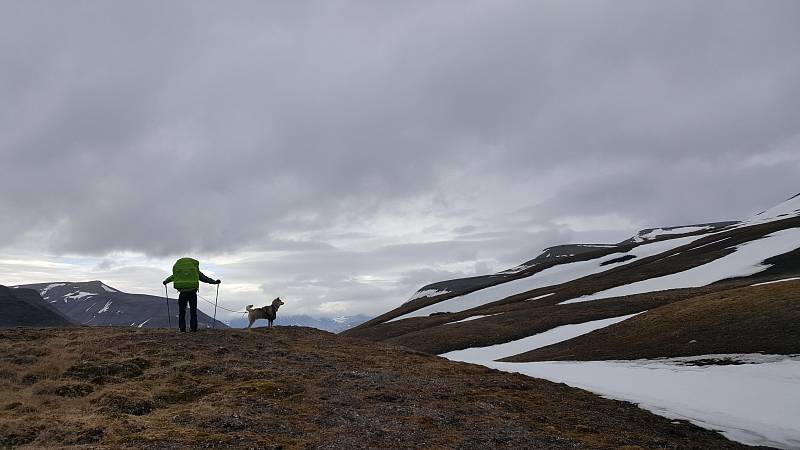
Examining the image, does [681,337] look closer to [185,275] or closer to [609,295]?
[185,275]

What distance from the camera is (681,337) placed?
38.0 meters

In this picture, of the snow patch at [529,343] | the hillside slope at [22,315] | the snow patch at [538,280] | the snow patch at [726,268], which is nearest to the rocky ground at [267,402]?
the snow patch at [529,343]

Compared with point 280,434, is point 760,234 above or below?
above

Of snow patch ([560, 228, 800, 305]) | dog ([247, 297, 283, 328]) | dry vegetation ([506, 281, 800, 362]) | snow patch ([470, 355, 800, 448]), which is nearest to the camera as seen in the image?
snow patch ([470, 355, 800, 448])

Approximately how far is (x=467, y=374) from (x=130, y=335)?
60.1ft

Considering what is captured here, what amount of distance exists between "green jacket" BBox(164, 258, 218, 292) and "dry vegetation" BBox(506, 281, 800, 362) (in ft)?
101

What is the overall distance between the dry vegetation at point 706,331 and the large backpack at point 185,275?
30.8 metres

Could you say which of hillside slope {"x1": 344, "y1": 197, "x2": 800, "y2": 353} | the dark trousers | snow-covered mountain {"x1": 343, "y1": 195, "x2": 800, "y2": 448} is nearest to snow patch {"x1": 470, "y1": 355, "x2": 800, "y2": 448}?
snow-covered mountain {"x1": 343, "y1": 195, "x2": 800, "y2": 448}

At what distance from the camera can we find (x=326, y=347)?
30.2m

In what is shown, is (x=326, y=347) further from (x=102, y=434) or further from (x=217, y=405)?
(x=102, y=434)

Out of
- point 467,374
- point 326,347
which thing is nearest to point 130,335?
point 326,347

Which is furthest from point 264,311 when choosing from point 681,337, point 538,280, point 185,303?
point 538,280

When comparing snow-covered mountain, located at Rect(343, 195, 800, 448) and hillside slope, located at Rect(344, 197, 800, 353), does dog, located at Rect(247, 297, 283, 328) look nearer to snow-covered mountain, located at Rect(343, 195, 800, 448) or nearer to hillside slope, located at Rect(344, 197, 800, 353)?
snow-covered mountain, located at Rect(343, 195, 800, 448)

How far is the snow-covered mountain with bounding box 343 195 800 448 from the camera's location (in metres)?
24.0
